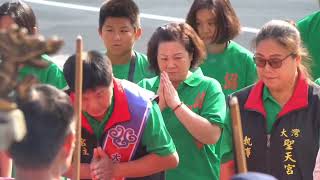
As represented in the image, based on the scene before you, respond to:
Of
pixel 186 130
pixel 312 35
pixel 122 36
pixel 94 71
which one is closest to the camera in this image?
pixel 94 71

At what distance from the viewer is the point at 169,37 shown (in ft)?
19.1

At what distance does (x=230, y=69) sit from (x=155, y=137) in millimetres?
1567

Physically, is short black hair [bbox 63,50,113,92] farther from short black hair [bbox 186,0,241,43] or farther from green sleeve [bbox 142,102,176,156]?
short black hair [bbox 186,0,241,43]

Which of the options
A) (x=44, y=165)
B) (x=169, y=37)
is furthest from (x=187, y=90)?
(x=44, y=165)

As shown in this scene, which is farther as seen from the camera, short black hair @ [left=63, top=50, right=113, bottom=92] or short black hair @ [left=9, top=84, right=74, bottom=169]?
short black hair @ [left=63, top=50, right=113, bottom=92]

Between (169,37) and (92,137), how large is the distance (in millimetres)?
964

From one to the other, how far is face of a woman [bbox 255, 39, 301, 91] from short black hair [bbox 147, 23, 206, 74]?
1.89 feet

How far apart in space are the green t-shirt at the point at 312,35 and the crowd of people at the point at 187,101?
0.47 ft

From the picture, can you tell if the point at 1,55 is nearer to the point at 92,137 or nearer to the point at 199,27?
the point at 92,137

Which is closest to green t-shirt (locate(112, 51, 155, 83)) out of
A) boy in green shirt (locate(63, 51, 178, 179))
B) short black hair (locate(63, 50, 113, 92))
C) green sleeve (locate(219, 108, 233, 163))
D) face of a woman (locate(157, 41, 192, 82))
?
face of a woman (locate(157, 41, 192, 82))

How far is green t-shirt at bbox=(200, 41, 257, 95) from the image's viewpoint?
21.4ft

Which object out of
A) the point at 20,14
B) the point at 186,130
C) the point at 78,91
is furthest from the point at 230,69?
the point at 78,91

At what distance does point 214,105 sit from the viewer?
577 cm

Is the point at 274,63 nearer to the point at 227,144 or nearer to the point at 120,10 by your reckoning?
the point at 227,144
